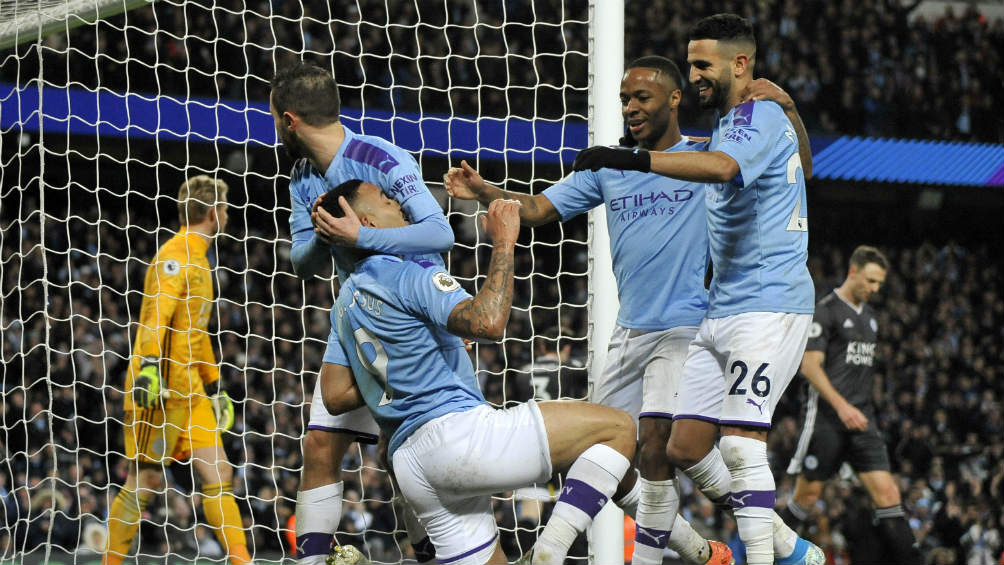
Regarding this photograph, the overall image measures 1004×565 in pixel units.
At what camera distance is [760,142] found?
13.3 feet

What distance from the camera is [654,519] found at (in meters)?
4.50

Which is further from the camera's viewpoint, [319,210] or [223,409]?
[223,409]

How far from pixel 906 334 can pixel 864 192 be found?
363cm

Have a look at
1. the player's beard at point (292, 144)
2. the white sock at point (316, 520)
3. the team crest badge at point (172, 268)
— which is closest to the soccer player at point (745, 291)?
the white sock at point (316, 520)

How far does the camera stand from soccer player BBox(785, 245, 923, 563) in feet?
24.2

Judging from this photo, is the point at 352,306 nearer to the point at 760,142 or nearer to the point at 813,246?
the point at 760,142

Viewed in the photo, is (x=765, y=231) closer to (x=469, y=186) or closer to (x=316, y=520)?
(x=469, y=186)

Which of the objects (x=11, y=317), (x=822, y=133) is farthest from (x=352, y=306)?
(x=822, y=133)

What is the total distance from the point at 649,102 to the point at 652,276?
65 cm

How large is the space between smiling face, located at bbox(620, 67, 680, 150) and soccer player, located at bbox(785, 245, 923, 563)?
3.03 metres

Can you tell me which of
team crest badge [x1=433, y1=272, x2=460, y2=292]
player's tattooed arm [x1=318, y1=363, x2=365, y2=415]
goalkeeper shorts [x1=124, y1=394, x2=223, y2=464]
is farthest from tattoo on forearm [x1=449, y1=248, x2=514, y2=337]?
goalkeeper shorts [x1=124, y1=394, x2=223, y2=464]

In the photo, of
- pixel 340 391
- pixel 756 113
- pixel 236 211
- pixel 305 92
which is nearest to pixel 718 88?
pixel 756 113

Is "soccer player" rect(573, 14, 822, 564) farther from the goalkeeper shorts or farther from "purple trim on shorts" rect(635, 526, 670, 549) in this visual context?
the goalkeeper shorts

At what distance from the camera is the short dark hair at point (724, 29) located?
13.8 feet
